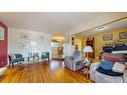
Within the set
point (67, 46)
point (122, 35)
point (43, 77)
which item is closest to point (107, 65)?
point (122, 35)

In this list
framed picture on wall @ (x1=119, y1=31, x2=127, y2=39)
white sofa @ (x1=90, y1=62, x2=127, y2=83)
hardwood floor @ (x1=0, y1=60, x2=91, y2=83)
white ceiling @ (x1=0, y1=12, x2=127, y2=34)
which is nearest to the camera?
white sofa @ (x1=90, y1=62, x2=127, y2=83)

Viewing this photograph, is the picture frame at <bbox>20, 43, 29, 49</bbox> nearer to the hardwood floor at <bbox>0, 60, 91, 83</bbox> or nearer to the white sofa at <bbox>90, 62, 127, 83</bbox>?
the hardwood floor at <bbox>0, 60, 91, 83</bbox>

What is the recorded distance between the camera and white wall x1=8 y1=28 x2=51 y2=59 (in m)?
6.20

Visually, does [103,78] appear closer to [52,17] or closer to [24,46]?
[52,17]

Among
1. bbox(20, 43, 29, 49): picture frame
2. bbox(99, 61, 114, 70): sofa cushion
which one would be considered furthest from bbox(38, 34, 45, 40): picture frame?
bbox(99, 61, 114, 70): sofa cushion

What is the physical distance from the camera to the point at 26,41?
272 inches

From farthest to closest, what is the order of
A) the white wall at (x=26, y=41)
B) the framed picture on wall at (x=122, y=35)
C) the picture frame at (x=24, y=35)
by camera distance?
the picture frame at (x=24, y=35)
the white wall at (x=26, y=41)
the framed picture on wall at (x=122, y=35)

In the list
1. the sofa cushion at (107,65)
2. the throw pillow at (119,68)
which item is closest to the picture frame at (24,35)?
the sofa cushion at (107,65)

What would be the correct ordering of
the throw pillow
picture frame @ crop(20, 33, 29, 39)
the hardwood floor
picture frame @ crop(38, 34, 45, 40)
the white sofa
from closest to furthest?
the white sofa < the throw pillow < the hardwood floor < picture frame @ crop(20, 33, 29, 39) < picture frame @ crop(38, 34, 45, 40)

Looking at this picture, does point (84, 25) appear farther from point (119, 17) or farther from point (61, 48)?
point (61, 48)

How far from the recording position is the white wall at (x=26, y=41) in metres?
6.20

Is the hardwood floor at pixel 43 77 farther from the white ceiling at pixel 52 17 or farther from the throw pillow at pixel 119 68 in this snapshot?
the white ceiling at pixel 52 17
